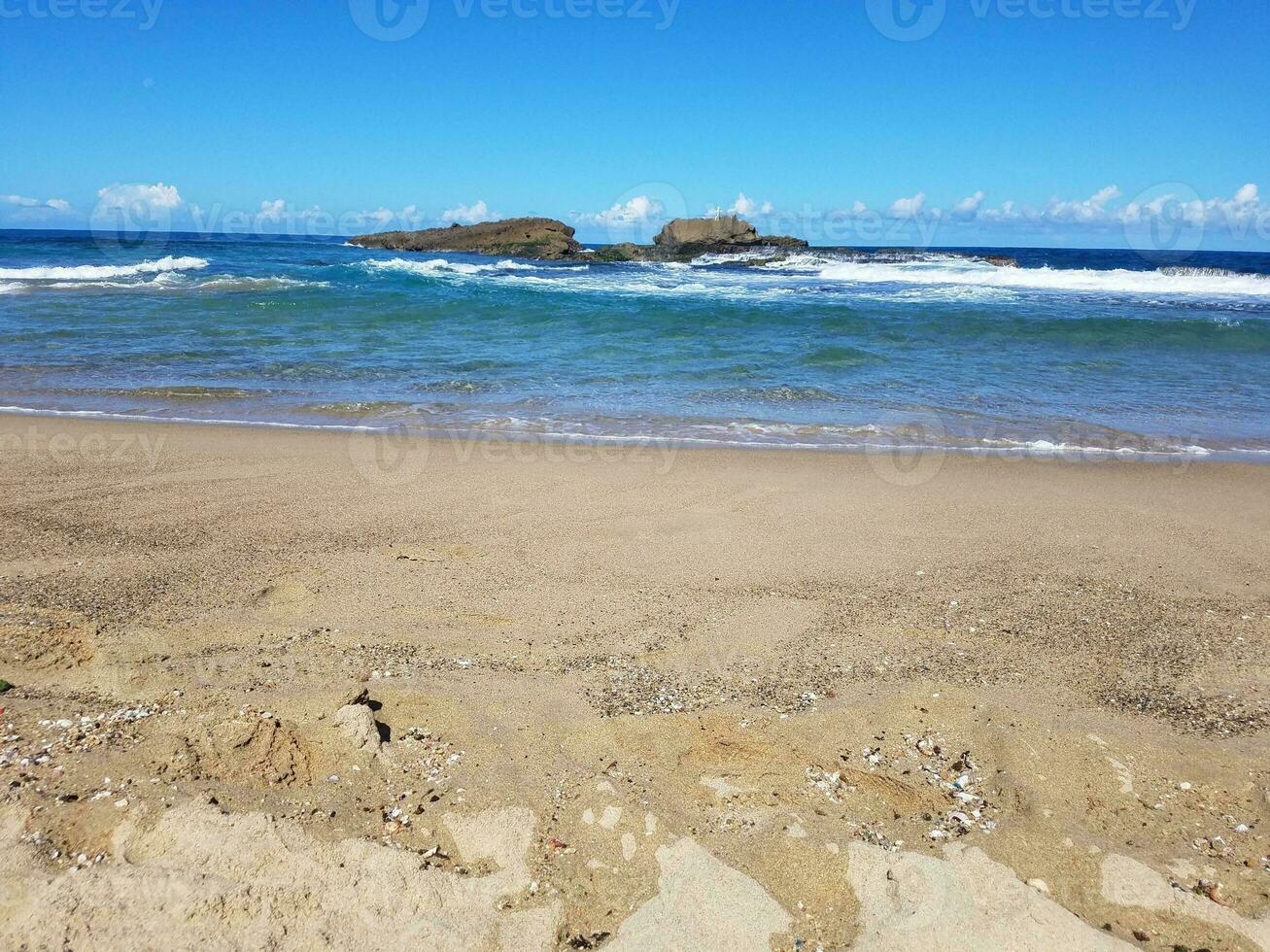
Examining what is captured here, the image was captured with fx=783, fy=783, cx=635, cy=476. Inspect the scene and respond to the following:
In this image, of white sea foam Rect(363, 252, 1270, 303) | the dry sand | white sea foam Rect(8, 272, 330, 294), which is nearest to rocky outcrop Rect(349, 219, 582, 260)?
white sea foam Rect(363, 252, 1270, 303)

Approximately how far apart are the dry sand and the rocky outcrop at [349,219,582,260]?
4457 cm

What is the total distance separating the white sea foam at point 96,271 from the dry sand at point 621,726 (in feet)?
75.5

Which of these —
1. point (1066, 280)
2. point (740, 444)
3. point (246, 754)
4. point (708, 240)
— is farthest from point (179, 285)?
point (708, 240)

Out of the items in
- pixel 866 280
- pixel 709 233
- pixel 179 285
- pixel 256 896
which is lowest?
pixel 256 896

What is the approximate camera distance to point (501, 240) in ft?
172

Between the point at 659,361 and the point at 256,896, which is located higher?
the point at 659,361

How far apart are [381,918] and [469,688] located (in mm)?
1103

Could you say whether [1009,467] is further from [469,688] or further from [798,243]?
[798,243]

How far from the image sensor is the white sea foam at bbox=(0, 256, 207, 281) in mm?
23281

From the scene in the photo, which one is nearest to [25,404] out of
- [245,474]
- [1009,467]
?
[245,474]

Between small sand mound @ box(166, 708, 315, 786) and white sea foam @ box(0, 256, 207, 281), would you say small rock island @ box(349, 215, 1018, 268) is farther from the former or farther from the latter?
small sand mound @ box(166, 708, 315, 786)

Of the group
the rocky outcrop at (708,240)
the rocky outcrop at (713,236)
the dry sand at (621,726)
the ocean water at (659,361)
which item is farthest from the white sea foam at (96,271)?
the rocky outcrop at (713,236)

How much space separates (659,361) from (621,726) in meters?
9.80

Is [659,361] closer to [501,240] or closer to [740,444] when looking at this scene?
[740,444]
